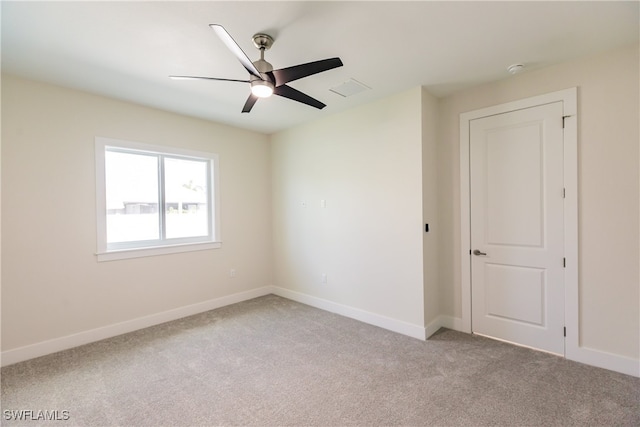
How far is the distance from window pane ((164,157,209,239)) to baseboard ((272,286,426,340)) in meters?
1.60

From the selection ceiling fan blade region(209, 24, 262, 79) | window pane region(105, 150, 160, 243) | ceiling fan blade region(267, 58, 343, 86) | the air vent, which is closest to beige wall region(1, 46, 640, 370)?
window pane region(105, 150, 160, 243)

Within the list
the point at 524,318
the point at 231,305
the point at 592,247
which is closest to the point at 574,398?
the point at 524,318

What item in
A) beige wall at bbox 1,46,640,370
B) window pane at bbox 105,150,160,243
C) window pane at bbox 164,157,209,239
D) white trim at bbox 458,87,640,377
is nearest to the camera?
beige wall at bbox 1,46,640,370

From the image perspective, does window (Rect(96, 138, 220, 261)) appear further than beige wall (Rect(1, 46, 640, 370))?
Yes

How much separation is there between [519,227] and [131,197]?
13.9 feet

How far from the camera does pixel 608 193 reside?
2330 millimetres

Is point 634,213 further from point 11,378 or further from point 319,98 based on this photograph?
point 11,378

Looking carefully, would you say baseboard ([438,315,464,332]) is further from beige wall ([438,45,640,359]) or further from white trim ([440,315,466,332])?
beige wall ([438,45,640,359])

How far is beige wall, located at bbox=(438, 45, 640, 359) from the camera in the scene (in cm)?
224

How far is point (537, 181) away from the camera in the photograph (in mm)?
2660

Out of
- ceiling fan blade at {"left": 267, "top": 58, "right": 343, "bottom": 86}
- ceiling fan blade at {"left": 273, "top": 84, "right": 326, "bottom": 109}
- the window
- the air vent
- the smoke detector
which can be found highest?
the air vent

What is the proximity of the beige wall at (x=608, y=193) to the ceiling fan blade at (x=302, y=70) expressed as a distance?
2.09 metres

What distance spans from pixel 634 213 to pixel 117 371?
4.38 meters

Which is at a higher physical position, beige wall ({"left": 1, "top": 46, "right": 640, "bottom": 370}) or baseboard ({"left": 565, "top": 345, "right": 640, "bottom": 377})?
beige wall ({"left": 1, "top": 46, "right": 640, "bottom": 370})
